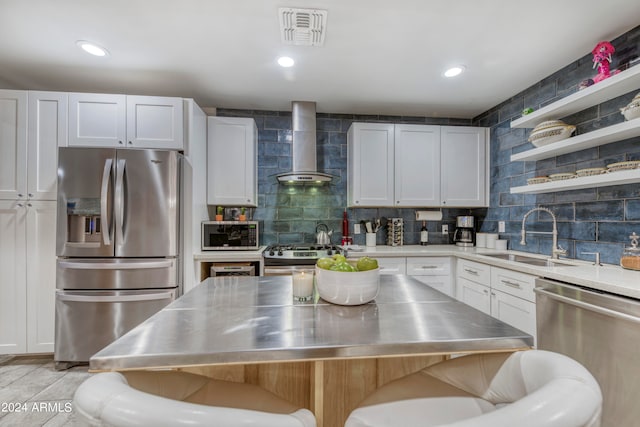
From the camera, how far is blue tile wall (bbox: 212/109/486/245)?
341 cm

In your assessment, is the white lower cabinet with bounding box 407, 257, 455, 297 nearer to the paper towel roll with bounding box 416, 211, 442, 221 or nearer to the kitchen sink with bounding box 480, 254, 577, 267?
the kitchen sink with bounding box 480, 254, 577, 267

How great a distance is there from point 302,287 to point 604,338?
156 centimetres

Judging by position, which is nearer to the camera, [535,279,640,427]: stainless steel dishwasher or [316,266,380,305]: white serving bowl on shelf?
[316,266,380,305]: white serving bowl on shelf

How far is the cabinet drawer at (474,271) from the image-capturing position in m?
2.48

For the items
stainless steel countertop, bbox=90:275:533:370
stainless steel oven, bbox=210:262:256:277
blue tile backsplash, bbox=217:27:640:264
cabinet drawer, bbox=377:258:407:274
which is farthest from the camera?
cabinet drawer, bbox=377:258:407:274

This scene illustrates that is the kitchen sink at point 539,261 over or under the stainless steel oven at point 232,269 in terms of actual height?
over

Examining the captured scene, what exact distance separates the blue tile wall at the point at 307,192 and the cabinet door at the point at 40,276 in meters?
1.83

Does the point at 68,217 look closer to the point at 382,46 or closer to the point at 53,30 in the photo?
the point at 53,30

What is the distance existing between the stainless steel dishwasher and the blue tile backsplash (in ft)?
Answer: 2.56

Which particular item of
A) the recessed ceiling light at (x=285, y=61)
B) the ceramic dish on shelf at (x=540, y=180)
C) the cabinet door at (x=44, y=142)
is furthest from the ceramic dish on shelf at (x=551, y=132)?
the cabinet door at (x=44, y=142)

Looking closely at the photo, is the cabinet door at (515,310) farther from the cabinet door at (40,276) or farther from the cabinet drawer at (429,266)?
the cabinet door at (40,276)

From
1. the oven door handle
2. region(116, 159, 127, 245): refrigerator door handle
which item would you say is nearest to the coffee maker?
the oven door handle

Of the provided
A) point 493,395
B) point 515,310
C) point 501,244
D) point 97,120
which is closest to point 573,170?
point 501,244

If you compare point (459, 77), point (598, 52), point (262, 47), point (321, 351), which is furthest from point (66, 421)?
point (598, 52)
